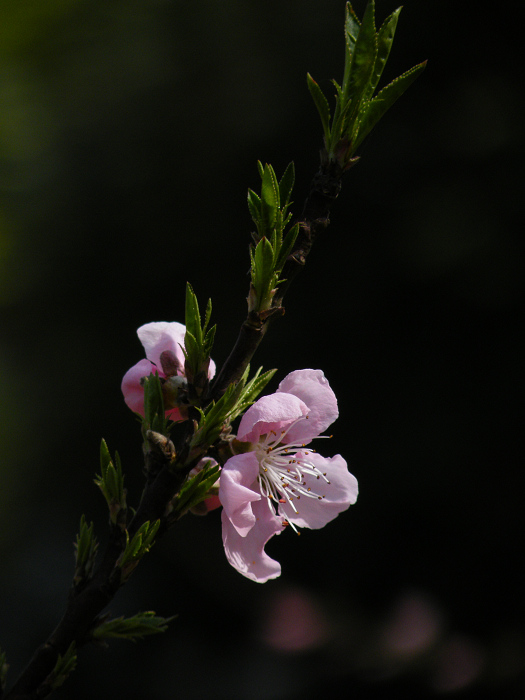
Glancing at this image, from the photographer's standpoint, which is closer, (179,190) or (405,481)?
(405,481)

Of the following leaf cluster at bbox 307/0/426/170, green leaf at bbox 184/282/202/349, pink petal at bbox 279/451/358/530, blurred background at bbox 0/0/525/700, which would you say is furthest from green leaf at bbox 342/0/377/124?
blurred background at bbox 0/0/525/700

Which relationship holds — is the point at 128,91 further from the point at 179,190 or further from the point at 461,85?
the point at 461,85

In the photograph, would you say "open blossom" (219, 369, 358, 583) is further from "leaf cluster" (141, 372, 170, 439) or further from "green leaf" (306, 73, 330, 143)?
"green leaf" (306, 73, 330, 143)

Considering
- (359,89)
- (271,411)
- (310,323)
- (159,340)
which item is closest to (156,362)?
(159,340)

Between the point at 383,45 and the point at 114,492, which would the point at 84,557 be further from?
the point at 383,45

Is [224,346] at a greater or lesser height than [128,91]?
lesser

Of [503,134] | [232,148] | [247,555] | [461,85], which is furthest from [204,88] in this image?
[247,555]

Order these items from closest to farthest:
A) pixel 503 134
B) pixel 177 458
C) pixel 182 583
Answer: pixel 177 458, pixel 503 134, pixel 182 583

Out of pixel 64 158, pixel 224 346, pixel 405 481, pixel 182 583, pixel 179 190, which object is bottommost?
pixel 182 583
